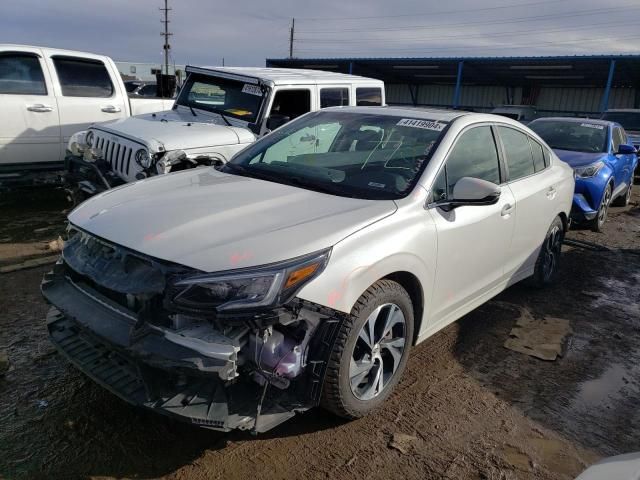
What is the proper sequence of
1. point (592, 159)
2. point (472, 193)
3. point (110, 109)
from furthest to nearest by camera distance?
point (592, 159), point (110, 109), point (472, 193)

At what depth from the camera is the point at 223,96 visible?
6.86m

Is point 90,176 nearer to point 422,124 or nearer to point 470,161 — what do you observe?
point 422,124

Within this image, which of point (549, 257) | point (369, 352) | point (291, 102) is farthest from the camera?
point (291, 102)

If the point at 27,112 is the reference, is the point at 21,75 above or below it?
above

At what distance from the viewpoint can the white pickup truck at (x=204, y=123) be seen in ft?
18.0

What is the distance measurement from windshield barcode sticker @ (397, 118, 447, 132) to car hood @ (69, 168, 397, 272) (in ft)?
2.94

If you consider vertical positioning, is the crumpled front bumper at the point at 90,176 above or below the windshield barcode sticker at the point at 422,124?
below

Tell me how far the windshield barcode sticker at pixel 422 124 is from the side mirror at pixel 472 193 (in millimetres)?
549

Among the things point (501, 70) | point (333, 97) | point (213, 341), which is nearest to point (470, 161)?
point (213, 341)

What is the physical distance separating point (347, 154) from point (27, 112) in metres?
5.08

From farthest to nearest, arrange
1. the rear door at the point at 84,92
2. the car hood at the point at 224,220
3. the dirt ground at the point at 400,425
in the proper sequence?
the rear door at the point at 84,92
the dirt ground at the point at 400,425
the car hood at the point at 224,220

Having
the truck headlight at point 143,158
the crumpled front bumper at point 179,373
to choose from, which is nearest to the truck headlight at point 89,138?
the truck headlight at point 143,158

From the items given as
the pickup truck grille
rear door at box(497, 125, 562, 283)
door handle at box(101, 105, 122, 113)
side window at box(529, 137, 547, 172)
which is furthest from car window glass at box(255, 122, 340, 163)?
door handle at box(101, 105, 122, 113)

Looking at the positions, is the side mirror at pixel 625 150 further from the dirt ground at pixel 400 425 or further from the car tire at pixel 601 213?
the dirt ground at pixel 400 425
